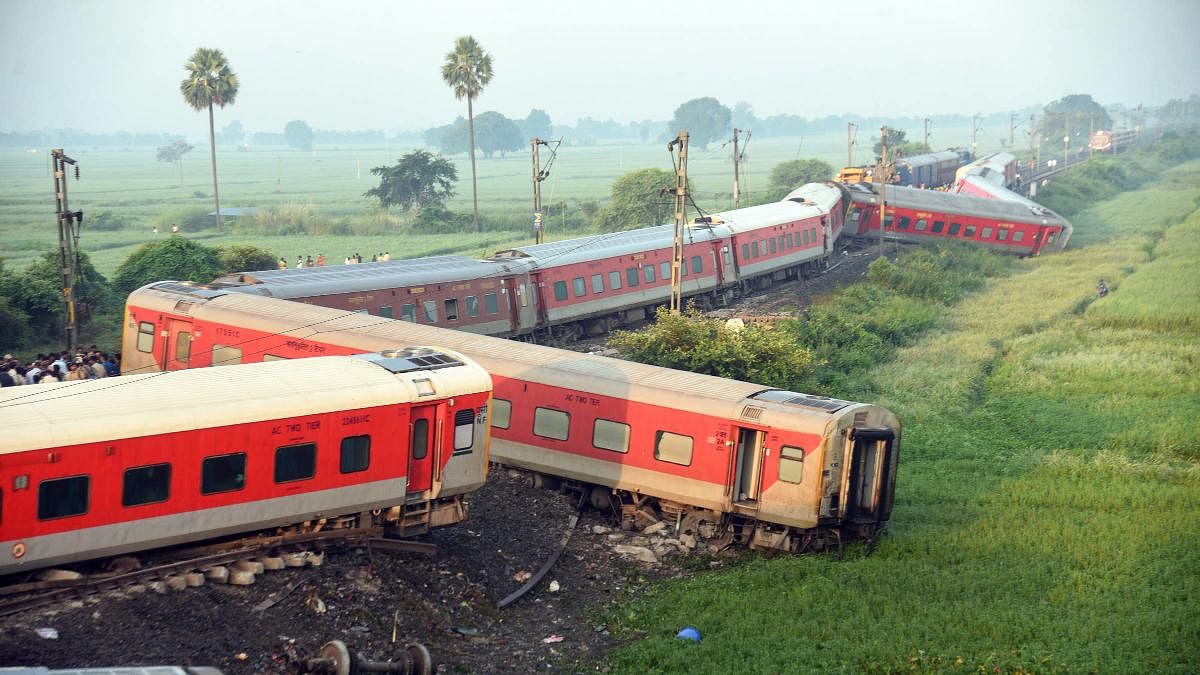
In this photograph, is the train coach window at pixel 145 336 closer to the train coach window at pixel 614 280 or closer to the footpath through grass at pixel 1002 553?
the footpath through grass at pixel 1002 553

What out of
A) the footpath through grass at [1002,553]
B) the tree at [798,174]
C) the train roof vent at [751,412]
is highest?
the tree at [798,174]

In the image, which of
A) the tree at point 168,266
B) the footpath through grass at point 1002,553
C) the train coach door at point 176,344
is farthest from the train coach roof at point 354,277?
the tree at point 168,266

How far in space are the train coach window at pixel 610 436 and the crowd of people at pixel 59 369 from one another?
10178 mm

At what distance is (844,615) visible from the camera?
1692cm

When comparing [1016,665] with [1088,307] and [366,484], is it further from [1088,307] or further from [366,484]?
[1088,307]

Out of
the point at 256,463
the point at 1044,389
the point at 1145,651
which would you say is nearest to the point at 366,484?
the point at 256,463

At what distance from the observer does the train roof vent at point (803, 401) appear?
65.4 ft

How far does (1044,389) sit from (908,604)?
65.1 feet

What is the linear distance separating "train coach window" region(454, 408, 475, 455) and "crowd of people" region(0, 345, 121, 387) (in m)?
8.72

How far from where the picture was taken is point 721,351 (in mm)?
29406

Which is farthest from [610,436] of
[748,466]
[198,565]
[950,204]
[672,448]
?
[950,204]

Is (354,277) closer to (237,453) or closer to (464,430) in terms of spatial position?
(464,430)

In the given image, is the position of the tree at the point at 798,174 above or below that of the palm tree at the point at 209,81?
below

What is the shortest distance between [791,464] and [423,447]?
20.8 feet
